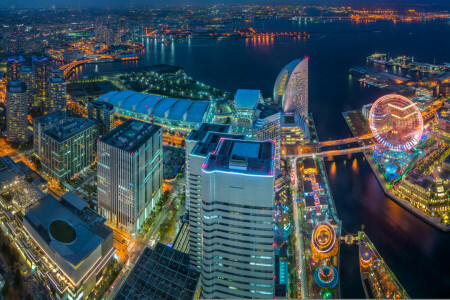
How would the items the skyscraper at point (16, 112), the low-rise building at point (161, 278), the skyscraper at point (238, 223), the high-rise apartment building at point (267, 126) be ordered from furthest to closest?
the skyscraper at point (16, 112), the high-rise apartment building at point (267, 126), the low-rise building at point (161, 278), the skyscraper at point (238, 223)

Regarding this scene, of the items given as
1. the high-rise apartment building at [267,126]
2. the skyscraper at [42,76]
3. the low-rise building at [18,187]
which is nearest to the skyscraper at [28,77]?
the skyscraper at [42,76]

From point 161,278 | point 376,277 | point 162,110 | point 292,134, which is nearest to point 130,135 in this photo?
point 161,278

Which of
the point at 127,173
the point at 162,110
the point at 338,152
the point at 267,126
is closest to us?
the point at 127,173

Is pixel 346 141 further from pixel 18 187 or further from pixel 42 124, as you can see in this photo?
pixel 18 187

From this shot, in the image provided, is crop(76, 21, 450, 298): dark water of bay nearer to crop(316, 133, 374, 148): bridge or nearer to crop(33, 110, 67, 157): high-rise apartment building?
crop(316, 133, 374, 148): bridge

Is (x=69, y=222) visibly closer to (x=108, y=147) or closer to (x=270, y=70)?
(x=108, y=147)

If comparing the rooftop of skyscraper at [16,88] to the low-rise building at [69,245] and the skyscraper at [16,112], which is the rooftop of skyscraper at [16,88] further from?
the low-rise building at [69,245]

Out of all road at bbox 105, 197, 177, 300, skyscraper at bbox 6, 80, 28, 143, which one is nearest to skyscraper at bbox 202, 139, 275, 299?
road at bbox 105, 197, 177, 300
